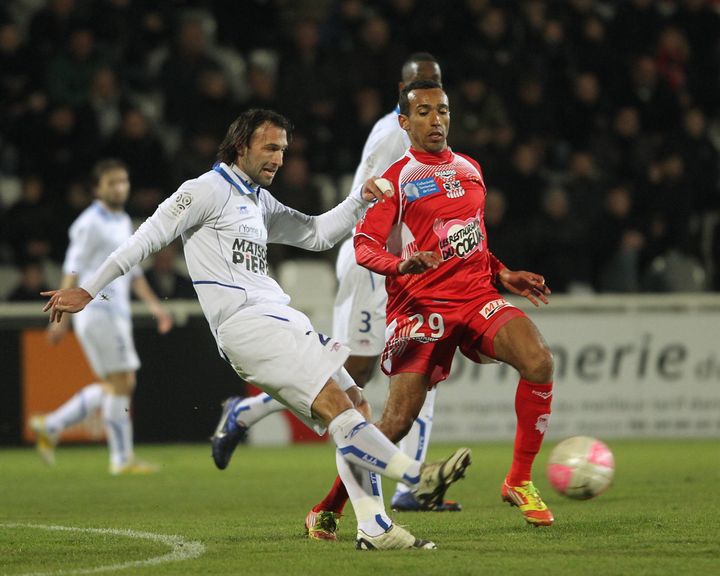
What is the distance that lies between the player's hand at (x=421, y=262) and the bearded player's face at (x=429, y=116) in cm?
115

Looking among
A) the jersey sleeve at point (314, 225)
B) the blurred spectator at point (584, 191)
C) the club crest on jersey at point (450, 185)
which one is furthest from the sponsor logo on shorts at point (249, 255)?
the blurred spectator at point (584, 191)

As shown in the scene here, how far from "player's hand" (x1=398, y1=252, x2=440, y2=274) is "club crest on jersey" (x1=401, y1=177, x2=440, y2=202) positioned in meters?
0.87

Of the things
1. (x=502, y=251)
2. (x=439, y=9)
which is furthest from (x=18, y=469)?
(x=439, y=9)

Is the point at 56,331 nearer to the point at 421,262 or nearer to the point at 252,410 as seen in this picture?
the point at 252,410

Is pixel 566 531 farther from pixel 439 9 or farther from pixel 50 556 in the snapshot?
pixel 439 9

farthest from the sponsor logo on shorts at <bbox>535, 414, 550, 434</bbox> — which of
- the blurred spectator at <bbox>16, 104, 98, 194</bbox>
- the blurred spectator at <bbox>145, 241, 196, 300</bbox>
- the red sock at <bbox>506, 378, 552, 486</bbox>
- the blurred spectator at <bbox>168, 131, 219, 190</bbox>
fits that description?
the blurred spectator at <bbox>16, 104, 98, 194</bbox>

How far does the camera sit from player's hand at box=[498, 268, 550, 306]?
22.6ft

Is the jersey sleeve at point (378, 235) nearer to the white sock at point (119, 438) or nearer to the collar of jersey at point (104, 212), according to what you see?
the collar of jersey at point (104, 212)

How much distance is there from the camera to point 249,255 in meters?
6.28

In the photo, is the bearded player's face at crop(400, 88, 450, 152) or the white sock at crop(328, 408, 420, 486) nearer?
the white sock at crop(328, 408, 420, 486)

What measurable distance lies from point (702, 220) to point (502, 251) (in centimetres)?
303

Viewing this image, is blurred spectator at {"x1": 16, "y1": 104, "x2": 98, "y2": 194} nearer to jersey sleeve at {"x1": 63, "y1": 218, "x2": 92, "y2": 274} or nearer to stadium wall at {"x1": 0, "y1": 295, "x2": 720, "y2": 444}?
stadium wall at {"x1": 0, "y1": 295, "x2": 720, "y2": 444}

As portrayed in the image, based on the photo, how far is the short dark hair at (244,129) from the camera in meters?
6.40

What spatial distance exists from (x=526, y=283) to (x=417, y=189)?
30.5 inches
